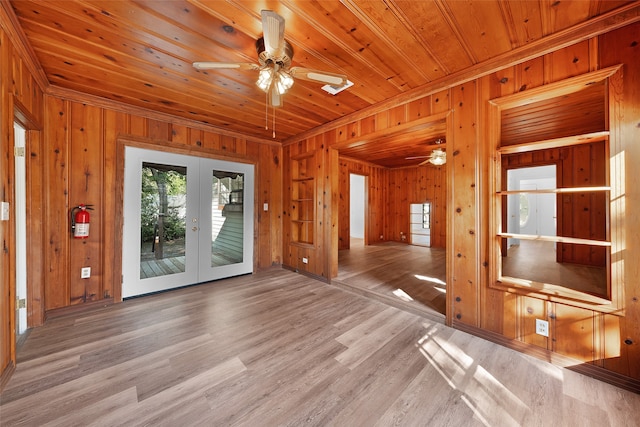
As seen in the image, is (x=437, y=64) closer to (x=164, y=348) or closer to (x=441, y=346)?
(x=441, y=346)

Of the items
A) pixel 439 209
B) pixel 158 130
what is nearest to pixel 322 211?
pixel 158 130

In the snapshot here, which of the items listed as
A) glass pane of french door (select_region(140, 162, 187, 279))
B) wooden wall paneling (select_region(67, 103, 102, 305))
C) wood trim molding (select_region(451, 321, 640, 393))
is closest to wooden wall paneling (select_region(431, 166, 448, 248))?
wood trim molding (select_region(451, 321, 640, 393))

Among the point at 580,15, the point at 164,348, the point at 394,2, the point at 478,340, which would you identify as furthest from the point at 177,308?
the point at 580,15

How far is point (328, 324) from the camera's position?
252 centimetres

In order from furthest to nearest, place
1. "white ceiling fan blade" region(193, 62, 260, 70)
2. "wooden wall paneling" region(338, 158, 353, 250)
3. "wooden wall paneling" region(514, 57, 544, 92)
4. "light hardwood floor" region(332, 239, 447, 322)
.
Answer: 1. "wooden wall paneling" region(338, 158, 353, 250)
2. "light hardwood floor" region(332, 239, 447, 322)
3. "wooden wall paneling" region(514, 57, 544, 92)
4. "white ceiling fan blade" region(193, 62, 260, 70)

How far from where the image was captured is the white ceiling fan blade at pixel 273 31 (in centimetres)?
138

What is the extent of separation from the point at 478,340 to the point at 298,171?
3762 mm

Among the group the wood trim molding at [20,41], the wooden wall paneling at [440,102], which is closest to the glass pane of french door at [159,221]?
the wood trim molding at [20,41]

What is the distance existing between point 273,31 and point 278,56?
0.26 meters

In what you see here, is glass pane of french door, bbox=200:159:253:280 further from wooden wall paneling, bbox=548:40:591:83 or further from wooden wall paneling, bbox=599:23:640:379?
wooden wall paneling, bbox=599:23:640:379

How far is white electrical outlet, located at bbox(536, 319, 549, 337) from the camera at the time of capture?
1.92 metres

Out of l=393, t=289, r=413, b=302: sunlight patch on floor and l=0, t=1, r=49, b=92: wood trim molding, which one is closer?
l=0, t=1, r=49, b=92: wood trim molding

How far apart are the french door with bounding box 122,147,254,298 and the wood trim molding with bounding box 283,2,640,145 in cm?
284

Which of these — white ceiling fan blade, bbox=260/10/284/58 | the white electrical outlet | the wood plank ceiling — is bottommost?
the white electrical outlet
